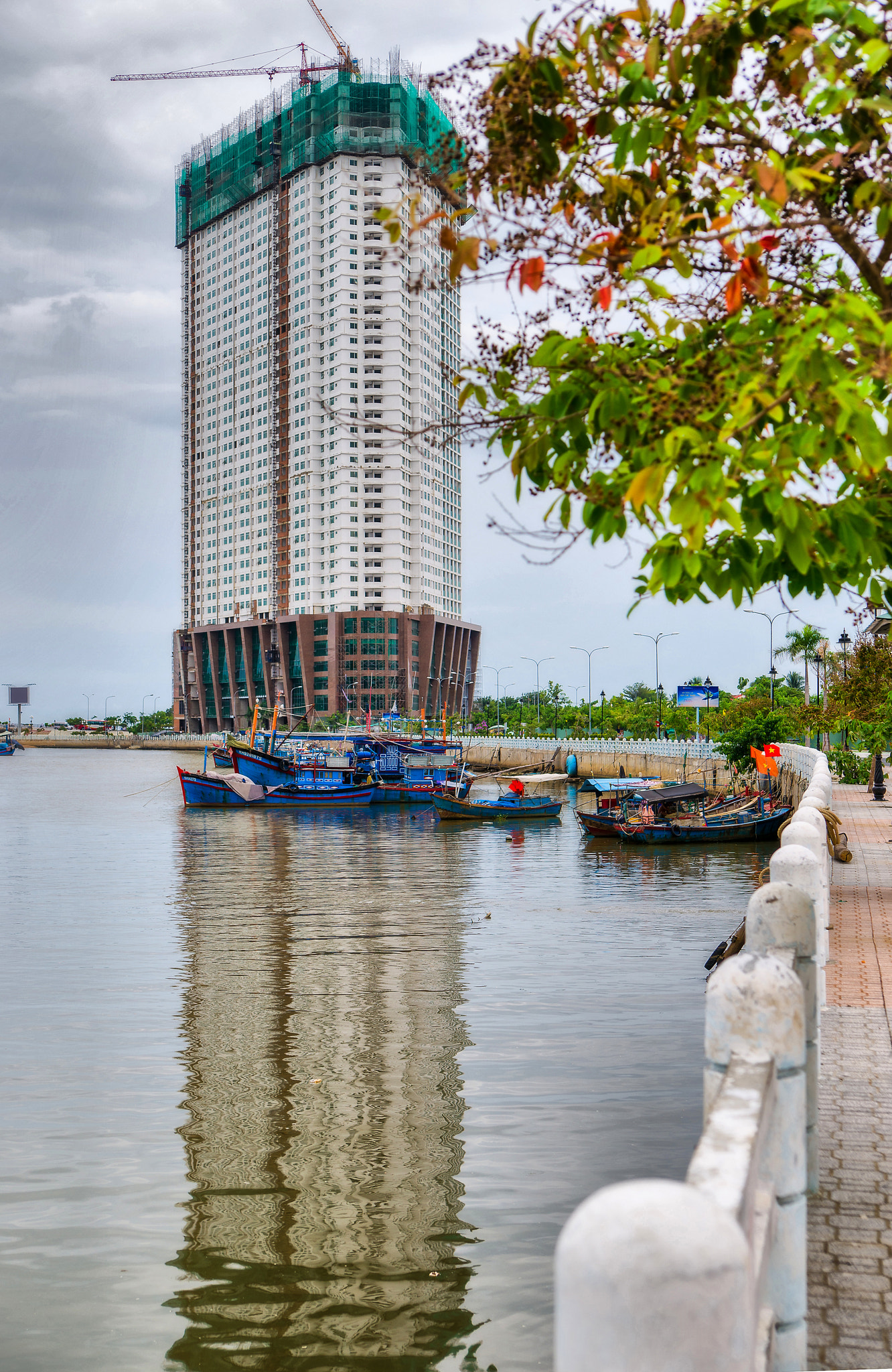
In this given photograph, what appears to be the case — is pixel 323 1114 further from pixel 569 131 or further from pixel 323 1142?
pixel 569 131

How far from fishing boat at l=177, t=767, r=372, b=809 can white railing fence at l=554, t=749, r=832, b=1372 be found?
69788mm

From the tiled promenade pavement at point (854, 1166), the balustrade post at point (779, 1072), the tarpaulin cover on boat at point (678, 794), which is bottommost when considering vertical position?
the tarpaulin cover on boat at point (678, 794)

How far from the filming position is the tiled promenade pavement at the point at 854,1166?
615 cm

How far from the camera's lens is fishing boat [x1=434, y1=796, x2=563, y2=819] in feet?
207

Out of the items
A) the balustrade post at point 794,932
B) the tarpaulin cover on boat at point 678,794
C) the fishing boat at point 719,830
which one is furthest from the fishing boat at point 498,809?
the balustrade post at point 794,932

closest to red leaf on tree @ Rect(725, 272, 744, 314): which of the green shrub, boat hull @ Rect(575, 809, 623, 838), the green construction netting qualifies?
boat hull @ Rect(575, 809, 623, 838)

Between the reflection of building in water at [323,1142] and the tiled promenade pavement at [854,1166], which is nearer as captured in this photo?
the tiled promenade pavement at [854,1166]

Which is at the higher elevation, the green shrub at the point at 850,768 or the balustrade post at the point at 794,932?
the balustrade post at the point at 794,932

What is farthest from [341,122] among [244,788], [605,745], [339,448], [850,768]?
[850,768]

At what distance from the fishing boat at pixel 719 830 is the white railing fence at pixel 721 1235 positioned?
41.1 metres

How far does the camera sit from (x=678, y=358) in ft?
21.6

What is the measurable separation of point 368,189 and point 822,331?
196795mm

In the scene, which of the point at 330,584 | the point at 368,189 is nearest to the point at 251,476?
the point at 330,584

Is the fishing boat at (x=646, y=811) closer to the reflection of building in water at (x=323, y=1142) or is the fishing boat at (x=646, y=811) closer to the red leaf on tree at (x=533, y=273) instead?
the reflection of building in water at (x=323, y=1142)
